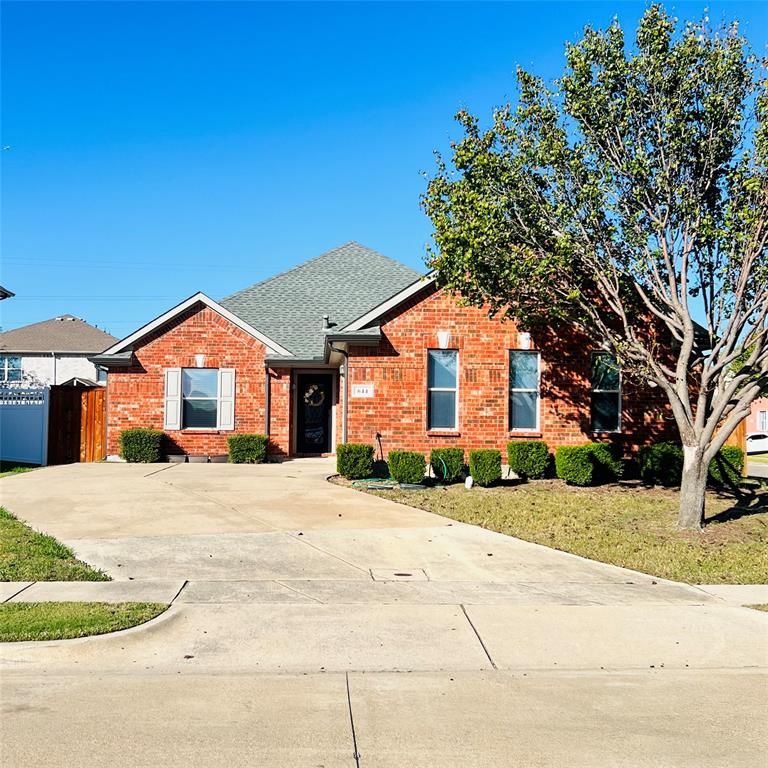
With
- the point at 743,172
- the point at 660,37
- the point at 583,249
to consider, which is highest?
the point at 660,37

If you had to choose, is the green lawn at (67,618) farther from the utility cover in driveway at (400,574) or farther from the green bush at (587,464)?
the green bush at (587,464)

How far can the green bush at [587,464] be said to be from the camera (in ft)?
51.3

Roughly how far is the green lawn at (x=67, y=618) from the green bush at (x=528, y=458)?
10.7 metres

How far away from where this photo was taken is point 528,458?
53.6 feet

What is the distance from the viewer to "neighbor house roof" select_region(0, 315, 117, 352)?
4134 cm

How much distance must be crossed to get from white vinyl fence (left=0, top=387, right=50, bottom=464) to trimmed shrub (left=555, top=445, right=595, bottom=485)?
14012 millimetres

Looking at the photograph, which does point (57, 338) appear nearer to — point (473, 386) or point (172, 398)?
point (172, 398)

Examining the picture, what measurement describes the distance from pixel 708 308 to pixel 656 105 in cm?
350

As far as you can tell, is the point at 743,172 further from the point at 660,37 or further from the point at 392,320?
the point at 392,320

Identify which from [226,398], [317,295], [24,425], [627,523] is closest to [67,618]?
[627,523]

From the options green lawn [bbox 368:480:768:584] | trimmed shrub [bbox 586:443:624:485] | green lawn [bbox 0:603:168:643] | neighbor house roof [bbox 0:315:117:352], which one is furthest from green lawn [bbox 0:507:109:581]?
neighbor house roof [bbox 0:315:117:352]

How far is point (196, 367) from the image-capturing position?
2089cm

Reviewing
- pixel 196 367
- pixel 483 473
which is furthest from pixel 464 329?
pixel 196 367

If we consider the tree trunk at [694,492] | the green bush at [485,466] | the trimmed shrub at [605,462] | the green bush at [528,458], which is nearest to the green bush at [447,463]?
the green bush at [485,466]
